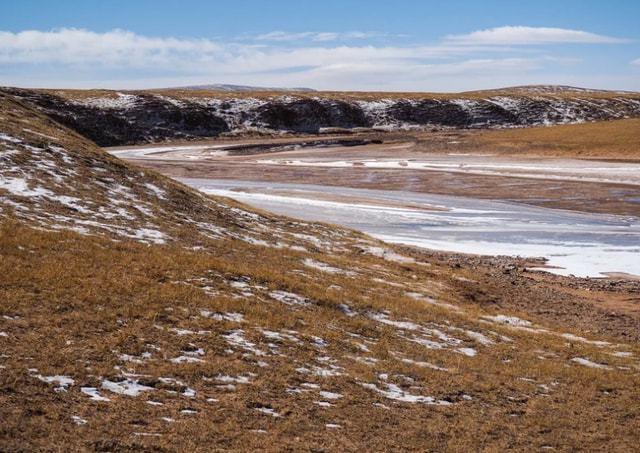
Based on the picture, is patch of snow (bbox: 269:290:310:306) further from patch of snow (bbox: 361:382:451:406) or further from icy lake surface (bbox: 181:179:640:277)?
icy lake surface (bbox: 181:179:640:277)

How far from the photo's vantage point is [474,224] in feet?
119

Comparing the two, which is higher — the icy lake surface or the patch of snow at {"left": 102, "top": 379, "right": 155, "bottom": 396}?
the patch of snow at {"left": 102, "top": 379, "right": 155, "bottom": 396}

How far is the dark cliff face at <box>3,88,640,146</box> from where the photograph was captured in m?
104

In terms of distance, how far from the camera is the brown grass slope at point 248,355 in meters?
8.39

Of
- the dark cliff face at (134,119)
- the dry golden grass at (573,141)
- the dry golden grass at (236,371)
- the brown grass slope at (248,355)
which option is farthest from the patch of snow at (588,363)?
the dark cliff face at (134,119)

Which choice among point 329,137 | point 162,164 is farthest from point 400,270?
point 329,137

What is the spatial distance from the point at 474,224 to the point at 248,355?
88.9 ft

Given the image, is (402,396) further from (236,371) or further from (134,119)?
(134,119)

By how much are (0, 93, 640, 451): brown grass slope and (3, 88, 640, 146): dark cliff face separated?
8570 cm

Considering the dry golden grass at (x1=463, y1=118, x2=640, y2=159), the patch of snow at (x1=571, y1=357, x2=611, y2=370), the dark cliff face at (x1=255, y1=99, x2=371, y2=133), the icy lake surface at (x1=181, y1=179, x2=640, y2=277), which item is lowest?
the icy lake surface at (x1=181, y1=179, x2=640, y2=277)

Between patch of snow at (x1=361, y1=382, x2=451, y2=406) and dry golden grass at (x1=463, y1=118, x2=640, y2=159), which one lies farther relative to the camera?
dry golden grass at (x1=463, y1=118, x2=640, y2=159)

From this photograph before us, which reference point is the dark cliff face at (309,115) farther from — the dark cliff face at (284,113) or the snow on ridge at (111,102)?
the snow on ridge at (111,102)

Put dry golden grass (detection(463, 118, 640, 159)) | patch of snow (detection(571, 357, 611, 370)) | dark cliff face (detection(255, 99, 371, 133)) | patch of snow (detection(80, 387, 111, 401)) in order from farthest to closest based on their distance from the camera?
dark cliff face (detection(255, 99, 371, 133))
dry golden grass (detection(463, 118, 640, 159))
patch of snow (detection(571, 357, 611, 370))
patch of snow (detection(80, 387, 111, 401))

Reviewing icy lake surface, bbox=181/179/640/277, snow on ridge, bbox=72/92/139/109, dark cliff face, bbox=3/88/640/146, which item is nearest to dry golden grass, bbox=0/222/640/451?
icy lake surface, bbox=181/179/640/277
